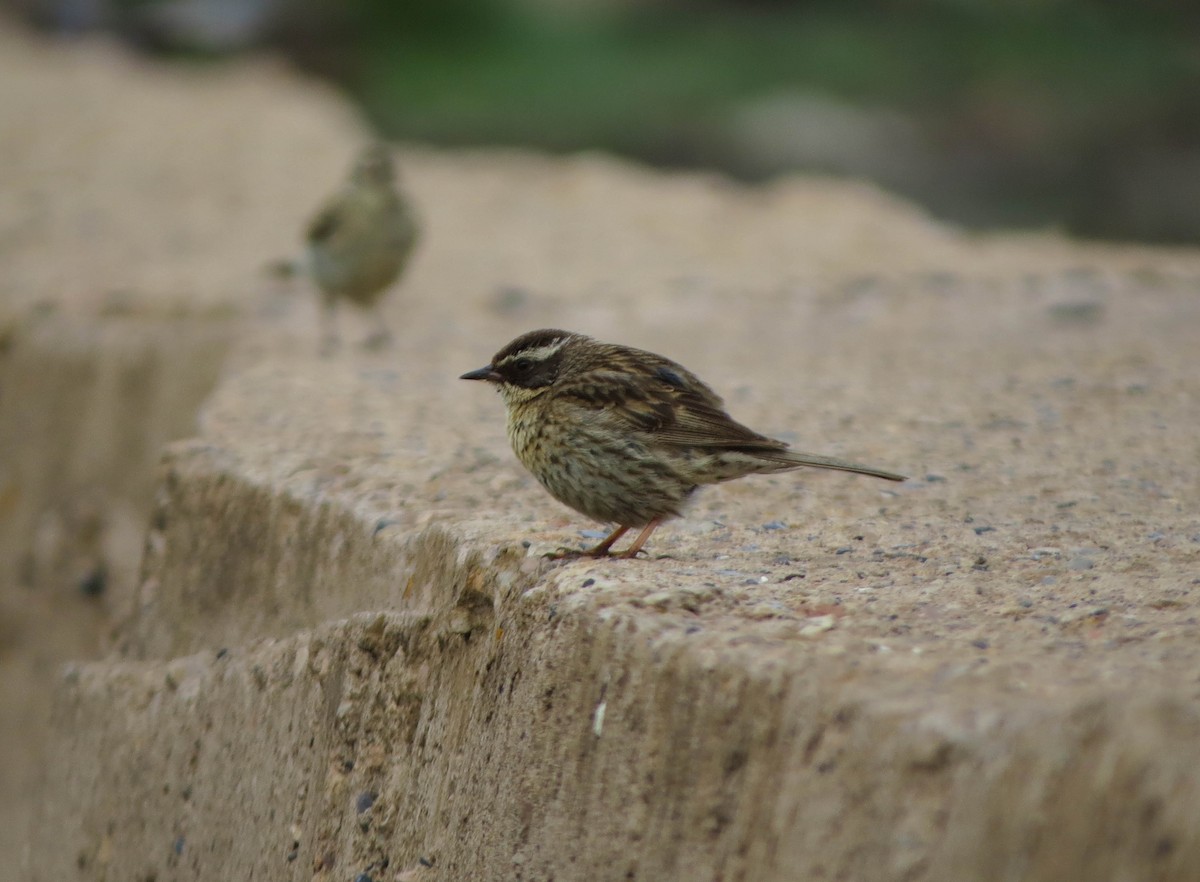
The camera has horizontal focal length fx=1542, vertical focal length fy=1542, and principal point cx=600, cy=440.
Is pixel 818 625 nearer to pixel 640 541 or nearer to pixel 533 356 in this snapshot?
pixel 640 541

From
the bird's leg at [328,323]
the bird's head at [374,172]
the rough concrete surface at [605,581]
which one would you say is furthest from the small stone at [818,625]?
the bird's head at [374,172]

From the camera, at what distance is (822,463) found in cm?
461

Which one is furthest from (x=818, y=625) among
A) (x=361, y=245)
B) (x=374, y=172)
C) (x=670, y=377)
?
(x=374, y=172)

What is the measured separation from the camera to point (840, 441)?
6.33 meters

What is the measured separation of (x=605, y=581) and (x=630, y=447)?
23.3 inches

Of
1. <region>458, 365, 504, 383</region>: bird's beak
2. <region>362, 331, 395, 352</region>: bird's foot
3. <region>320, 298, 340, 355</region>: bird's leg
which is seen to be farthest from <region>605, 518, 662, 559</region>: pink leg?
<region>320, 298, 340, 355</region>: bird's leg

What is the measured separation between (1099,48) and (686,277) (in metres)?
16.6

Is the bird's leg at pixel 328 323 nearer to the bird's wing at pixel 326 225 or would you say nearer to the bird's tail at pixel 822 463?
the bird's wing at pixel 326 225

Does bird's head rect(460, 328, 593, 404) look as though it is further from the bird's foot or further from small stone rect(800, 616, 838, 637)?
the bird's foot

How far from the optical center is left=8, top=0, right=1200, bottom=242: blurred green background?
2069 cm

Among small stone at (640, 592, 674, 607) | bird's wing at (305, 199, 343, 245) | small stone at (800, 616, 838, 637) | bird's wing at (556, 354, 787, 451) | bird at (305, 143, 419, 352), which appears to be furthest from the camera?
bird's wing at (305, 199, 343, 245)

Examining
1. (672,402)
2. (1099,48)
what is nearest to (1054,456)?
(672,402)

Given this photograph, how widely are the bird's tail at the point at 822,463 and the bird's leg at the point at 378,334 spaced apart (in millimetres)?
4940

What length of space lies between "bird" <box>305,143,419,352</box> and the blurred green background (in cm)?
1127
